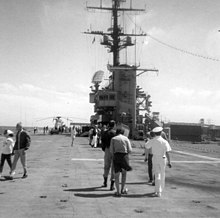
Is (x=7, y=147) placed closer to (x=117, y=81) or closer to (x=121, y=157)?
(x=121, y=157)

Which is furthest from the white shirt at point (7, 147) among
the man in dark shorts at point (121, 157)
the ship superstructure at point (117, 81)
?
the ship superstructure at point (117, 81)

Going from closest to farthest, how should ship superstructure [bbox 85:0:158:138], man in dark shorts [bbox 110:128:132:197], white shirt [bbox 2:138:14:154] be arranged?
1. man in dark shorts [bbox 110:128:132:197]
2. white shirt [bbox 2:138:14:154]
3. ship superstructure [bbox 85:0:158:138]

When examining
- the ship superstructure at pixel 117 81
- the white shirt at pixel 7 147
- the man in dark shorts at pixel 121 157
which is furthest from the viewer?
the ship superstructure at pixel 117 81

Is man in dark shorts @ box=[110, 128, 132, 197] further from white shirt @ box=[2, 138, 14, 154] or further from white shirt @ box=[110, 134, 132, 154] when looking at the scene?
white shirt @ box=[2, 138, 14, 154]

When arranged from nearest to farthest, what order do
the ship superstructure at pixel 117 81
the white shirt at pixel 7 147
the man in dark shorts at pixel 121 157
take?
the man in dark shorts at pixel 121 157 → the white shirt at pixel 7 147 → the ship superstructure at pixel 117 81

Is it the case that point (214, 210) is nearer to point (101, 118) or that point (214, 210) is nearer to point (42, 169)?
point (42, 169)

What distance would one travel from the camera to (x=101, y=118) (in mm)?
50344

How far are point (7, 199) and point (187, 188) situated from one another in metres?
4.67

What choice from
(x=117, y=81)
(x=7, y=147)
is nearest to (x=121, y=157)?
(x=7, y=147)

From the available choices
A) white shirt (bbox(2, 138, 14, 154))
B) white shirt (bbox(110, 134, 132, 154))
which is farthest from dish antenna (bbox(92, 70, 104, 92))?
white shirt (bbox(110, 134, 132, 154))

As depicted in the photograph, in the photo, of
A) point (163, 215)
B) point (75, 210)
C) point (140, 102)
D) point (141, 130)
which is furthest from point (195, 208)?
point (140, 102)

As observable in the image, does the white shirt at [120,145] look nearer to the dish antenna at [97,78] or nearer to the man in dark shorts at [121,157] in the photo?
the man in dark shorts at [121,157]

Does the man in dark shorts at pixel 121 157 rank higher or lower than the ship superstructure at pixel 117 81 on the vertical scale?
lower

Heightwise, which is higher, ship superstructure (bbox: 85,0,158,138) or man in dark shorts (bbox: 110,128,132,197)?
ship superstructure (bbox: 85,0,158,138)
